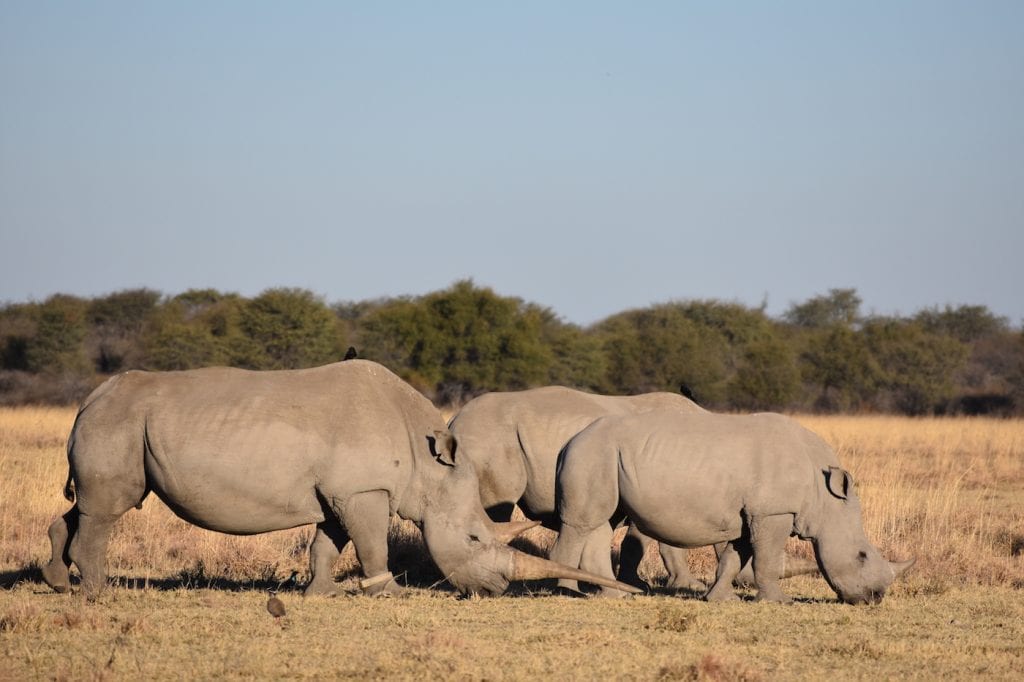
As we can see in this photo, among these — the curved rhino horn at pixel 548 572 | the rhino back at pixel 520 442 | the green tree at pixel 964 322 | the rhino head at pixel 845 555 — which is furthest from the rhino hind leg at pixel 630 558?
the green tree at pixel 964 322

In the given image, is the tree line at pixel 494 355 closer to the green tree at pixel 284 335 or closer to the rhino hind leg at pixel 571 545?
the green tree at pixel 284 335

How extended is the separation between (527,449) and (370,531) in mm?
1912

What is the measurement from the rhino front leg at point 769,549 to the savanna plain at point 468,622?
227 millimetres

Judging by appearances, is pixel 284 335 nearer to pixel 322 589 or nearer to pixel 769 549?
pixel 322 589

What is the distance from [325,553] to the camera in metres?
10.9

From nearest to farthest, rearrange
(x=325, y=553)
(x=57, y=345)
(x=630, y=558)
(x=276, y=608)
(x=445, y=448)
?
(x=276, y=608)
(x=445, y=448)
(x=325, y=553)
(x=630, y=558)
(x=57, y=345)

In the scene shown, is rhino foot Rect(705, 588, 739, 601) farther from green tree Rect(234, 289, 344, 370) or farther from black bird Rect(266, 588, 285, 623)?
green tree Rect(234, 289, 344, 370)

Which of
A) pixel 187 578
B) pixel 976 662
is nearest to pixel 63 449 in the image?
pixel 187 578

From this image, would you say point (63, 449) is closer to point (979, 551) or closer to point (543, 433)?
point (543, 433)

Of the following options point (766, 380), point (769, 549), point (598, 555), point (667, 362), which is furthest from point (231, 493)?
point (667, 362)

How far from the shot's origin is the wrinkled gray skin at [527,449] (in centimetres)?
1187

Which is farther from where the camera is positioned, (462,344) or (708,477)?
(462,344)

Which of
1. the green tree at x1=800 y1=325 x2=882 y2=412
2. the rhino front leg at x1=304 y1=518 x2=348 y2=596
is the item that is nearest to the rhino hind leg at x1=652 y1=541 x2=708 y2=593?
the rhino front leg at x1=304 y1=518 x2=348 y2=596

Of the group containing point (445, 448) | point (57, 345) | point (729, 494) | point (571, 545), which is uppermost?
point (57, 345)
